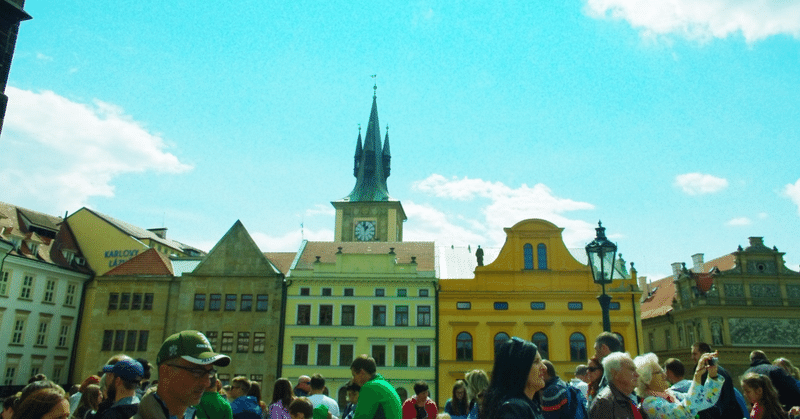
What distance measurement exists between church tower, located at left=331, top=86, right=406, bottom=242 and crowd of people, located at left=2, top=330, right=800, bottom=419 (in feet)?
172

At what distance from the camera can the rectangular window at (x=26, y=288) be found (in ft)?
121

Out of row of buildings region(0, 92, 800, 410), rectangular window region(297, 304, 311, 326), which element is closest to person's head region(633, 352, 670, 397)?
row of buildings region(0, 92, 800, 410)

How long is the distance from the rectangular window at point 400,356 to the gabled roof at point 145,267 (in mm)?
A: 16098

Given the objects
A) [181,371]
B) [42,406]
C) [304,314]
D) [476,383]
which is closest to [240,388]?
[476,383]

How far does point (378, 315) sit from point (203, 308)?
11365 mm

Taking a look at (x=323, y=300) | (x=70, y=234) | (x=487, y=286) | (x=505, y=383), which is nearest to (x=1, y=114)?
(x=505, y=383)

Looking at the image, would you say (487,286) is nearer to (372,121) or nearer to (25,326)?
(25,326)

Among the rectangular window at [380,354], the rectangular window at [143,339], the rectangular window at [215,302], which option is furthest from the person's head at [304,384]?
the rectangular window at [143,339]

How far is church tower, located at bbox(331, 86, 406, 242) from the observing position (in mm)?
62875

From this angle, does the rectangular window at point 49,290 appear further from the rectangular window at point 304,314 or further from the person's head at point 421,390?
the person's head at point 421,390

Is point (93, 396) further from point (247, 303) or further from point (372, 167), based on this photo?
point (372, 167)

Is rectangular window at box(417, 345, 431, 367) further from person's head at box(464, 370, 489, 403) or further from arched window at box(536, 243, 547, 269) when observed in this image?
person's head at box(464, 370, 489, 403)

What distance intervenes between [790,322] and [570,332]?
16.8m

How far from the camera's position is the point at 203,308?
37.4m
